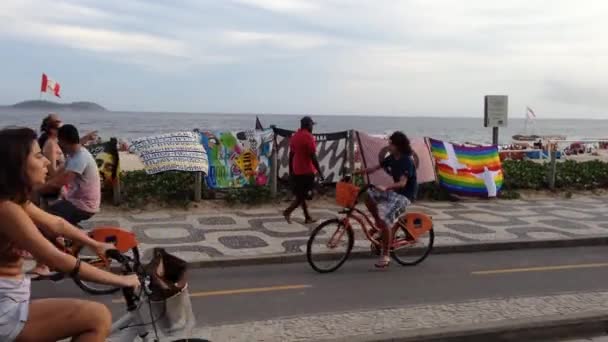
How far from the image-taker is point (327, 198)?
13312 millimetres

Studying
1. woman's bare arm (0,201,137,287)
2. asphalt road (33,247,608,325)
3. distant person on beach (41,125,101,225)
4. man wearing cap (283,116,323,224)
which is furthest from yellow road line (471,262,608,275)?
woman's bare arm (0,201,137,287)

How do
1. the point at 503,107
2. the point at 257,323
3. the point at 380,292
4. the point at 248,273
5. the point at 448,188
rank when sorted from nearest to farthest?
the point at 257,323
the point at 380,292
the point at 248,273
the point at 448,188
the point at 503,107

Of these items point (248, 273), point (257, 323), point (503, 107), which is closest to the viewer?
point (257, 323)

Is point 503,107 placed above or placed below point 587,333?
above

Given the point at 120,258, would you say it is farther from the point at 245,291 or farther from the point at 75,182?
the point at 245,291

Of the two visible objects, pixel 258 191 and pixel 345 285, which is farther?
pixel 258 191

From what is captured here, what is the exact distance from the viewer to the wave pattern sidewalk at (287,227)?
905 centimetres

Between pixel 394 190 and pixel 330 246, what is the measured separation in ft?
3.50

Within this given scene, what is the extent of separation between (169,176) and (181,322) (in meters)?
10.0

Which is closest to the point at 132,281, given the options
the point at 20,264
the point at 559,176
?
the point at 20,264

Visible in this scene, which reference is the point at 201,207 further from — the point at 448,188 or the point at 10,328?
the point at 10,328

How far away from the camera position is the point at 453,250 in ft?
31.0

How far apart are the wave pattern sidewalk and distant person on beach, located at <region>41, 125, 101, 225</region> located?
1.79 meters

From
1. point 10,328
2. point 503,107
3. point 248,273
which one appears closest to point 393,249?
point 248,273
